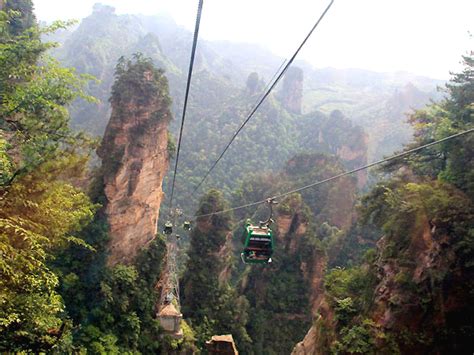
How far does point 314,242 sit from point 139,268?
1969 centimetres

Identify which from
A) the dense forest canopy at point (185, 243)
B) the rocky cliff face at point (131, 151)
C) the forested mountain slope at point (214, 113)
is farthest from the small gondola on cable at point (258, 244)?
the forested mountain slope at point (214, 113)

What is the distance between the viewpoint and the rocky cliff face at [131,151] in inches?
902

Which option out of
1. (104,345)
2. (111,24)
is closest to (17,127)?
(104,345)

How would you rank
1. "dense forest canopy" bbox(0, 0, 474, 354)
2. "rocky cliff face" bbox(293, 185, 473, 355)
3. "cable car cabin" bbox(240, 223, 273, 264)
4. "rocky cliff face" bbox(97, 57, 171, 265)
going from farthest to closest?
"rocky cliff face" bbox(97, 57, 171, 265) → "cable car cabin" bbox(240, 223, 273, 264) → "rocky cliff face" bbox(293, 185, 473, 355) → "dense forest canopy" bbox(0, 0, 474, 354)

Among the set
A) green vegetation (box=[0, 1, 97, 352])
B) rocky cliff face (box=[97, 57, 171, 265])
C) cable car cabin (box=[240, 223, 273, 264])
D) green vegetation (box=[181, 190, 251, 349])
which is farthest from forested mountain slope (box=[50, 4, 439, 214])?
green vegetation (box=[0, 1, 97, 352])

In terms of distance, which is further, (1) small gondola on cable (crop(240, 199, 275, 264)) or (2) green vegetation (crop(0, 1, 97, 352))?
(1) small gondola on cable (crop(240, 199, 275, 264))

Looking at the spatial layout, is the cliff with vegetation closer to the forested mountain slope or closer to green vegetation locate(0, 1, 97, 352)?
green vegetation locate(0, 1, 97, 352)

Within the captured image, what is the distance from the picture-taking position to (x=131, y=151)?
2367 cm

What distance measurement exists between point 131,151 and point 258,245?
13.8 meters

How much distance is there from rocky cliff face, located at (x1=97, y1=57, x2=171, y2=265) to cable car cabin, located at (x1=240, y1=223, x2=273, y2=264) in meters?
12.6

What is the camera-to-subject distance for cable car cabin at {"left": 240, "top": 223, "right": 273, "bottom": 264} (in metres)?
12.7

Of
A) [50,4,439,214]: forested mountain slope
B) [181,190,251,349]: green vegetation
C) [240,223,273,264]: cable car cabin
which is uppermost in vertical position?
[50,4,439,214]: forested mountain slope

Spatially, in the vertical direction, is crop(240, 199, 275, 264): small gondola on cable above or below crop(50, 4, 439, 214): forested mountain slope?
below

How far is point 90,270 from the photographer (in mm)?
20188
